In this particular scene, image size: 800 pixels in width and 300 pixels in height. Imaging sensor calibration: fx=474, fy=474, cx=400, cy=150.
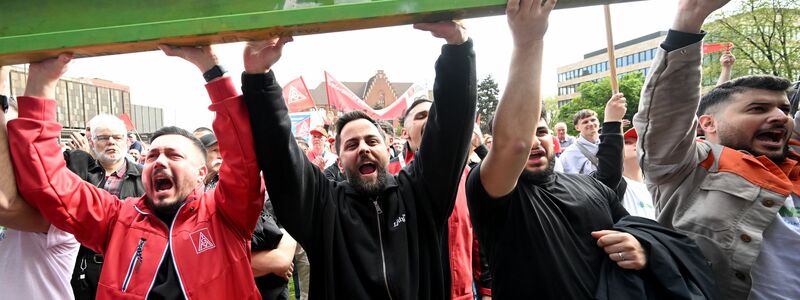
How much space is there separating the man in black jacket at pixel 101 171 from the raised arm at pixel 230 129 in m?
2.07

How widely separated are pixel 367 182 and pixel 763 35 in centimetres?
2868

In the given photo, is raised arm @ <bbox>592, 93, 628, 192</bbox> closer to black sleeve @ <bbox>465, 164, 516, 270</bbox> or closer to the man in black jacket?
black sleeve @ <bbox>465, 164, 516, 270</bbox>

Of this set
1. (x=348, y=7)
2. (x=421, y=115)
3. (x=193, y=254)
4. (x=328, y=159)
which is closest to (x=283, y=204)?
(x=193, y=254)

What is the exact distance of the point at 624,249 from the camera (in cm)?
198

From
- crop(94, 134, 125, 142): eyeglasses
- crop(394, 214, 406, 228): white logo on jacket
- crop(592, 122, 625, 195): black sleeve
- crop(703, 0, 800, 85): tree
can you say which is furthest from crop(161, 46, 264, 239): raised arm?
crop(703, 0, 800, 85): tree

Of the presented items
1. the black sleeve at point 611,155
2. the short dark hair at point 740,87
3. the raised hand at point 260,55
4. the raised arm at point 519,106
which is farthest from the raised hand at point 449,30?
the black sleeve at point 611,155

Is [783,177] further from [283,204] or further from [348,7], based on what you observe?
[283,204]

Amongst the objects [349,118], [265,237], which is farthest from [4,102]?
[349,118]

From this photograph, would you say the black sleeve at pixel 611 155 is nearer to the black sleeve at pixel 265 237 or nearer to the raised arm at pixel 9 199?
the black sleeve at pixel 265 237

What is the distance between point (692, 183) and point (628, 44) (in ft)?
279

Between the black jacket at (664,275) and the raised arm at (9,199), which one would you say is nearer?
the black jacket at (664,275)

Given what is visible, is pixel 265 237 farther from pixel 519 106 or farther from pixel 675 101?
pixel 675 101

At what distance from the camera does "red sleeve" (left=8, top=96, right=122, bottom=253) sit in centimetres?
200

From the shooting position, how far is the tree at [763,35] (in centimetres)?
2266
